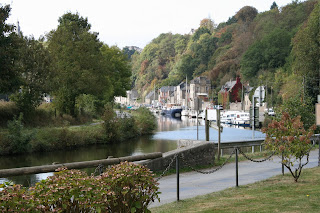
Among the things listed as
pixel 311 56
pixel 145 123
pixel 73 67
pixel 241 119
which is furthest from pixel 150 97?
pixel 311 56

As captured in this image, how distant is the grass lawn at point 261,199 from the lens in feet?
31.4

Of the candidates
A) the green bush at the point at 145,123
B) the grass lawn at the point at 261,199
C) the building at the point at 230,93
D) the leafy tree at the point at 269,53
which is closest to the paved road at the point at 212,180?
the grass lawn at the point at 261,199

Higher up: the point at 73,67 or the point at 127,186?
the point at 73,67

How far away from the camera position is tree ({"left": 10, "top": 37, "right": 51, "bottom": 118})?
45.0 metres

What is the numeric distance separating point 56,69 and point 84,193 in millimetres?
43098

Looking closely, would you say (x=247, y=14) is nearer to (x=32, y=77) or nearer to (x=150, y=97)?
(x=150, y=97)

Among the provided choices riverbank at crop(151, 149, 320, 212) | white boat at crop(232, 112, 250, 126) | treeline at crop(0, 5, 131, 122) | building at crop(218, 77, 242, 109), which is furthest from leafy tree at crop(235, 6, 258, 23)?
riverbank at crop(151, 149, 320, 212)

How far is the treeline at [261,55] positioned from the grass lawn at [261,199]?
3392 centimetres

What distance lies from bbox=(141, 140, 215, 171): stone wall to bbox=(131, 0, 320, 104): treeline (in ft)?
96.5

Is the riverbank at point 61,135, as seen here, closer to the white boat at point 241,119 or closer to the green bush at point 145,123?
the green bush at point 145,123

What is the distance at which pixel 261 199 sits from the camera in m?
10.6

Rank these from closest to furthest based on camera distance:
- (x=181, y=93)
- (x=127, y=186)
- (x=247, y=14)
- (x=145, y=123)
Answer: (x=127, y=186) < (x=145, y=123) < (x=247, y=14) < (x=181, y=93)

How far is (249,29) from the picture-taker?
427 feet

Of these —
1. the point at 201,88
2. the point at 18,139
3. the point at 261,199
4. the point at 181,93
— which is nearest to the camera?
the point at 261,199
